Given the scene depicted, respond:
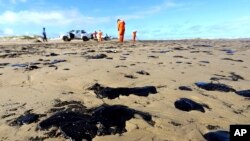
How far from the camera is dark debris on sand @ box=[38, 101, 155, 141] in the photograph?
3947 mm

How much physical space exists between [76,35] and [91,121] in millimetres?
33260

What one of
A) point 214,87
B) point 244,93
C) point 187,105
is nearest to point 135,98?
point 187,105

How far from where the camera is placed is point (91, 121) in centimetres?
429

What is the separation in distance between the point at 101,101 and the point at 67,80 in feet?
5.62

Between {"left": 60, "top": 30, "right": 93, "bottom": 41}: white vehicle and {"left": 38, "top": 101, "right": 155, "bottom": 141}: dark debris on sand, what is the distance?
3159 cm

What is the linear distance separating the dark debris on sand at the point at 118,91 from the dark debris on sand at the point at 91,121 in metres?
0.82

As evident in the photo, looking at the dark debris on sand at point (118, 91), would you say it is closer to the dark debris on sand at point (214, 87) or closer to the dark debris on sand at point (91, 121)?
the dark debris on sand at point (91, 121)

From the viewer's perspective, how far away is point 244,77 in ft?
26.6

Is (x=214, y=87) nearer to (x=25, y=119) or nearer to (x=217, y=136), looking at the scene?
(x=217, y=136)

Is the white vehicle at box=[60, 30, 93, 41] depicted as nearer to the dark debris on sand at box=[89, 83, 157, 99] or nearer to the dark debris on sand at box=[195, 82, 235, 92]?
the dark debris on sand at box=[195, 82, 235, 92]

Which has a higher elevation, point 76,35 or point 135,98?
point 135,98

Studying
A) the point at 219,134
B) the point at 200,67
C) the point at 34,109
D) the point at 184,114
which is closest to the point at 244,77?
the point at 200,67

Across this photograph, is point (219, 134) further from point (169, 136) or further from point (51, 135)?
point (51, 135)

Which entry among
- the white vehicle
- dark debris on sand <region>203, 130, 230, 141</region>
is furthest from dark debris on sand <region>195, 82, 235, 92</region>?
the white vehicle
